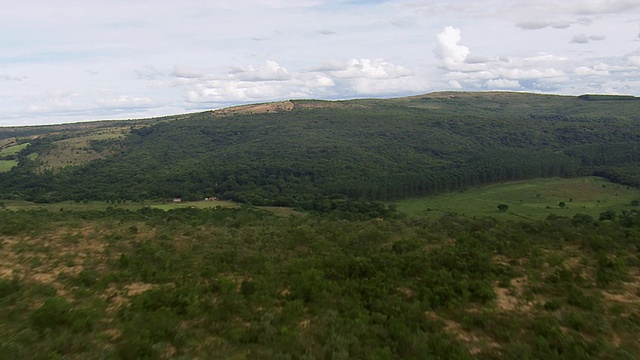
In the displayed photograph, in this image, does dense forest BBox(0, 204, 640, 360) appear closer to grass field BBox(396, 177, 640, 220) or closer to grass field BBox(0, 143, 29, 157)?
grass field BBox(396, 177, 640, 220)

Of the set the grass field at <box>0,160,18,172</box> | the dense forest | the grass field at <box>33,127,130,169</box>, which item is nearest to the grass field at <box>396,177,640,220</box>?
the dense forest

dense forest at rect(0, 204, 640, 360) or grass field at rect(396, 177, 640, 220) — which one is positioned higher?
dense forest at rect(0, 204, 640, 360)

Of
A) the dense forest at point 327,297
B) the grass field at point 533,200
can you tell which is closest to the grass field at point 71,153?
the grass field at point 533,200

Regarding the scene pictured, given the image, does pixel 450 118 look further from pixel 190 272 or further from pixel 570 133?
pixel 190 272

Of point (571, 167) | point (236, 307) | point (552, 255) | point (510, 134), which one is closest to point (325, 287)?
point (236, 307)

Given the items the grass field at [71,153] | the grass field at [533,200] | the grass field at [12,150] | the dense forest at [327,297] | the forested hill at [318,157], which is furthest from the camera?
the grass field at [12,150]

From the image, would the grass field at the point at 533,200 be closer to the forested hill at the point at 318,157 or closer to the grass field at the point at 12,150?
the forested hill at the point at 318,157
